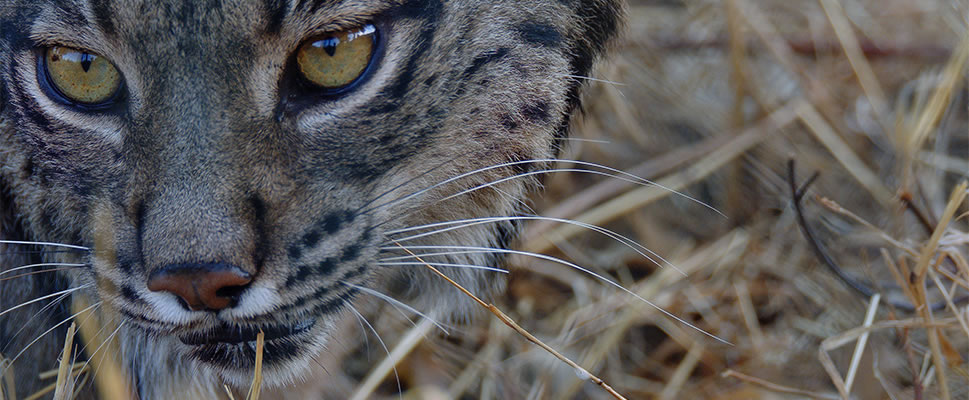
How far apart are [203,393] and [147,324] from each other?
0.46m

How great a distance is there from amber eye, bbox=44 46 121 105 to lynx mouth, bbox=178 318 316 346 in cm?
49

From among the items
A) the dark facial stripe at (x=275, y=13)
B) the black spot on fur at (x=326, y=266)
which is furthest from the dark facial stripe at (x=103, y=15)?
the black spot on fur at (x=326, y=266)

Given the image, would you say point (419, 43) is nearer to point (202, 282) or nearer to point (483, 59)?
point (483, 59)

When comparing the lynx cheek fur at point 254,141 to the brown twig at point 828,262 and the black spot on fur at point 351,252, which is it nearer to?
the black spot on fur at point 351,252

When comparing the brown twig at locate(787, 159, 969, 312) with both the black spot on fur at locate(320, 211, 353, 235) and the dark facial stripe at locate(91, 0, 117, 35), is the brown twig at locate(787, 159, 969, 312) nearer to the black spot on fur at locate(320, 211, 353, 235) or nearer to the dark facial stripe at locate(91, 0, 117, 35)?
the black spot on fur at locate(320, 211, 353, 235)

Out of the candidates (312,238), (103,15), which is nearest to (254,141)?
(312,238)

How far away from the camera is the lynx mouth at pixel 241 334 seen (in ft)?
5.49

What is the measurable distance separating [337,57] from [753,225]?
1774 millimetres

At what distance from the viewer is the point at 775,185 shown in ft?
9.79

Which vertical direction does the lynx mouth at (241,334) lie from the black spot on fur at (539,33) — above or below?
below

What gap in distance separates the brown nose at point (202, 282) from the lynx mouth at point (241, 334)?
4.8 inches

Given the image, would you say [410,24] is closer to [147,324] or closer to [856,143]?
[147,324]

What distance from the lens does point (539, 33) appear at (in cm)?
187

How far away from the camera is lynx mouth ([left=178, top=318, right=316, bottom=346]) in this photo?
1.67 meters
